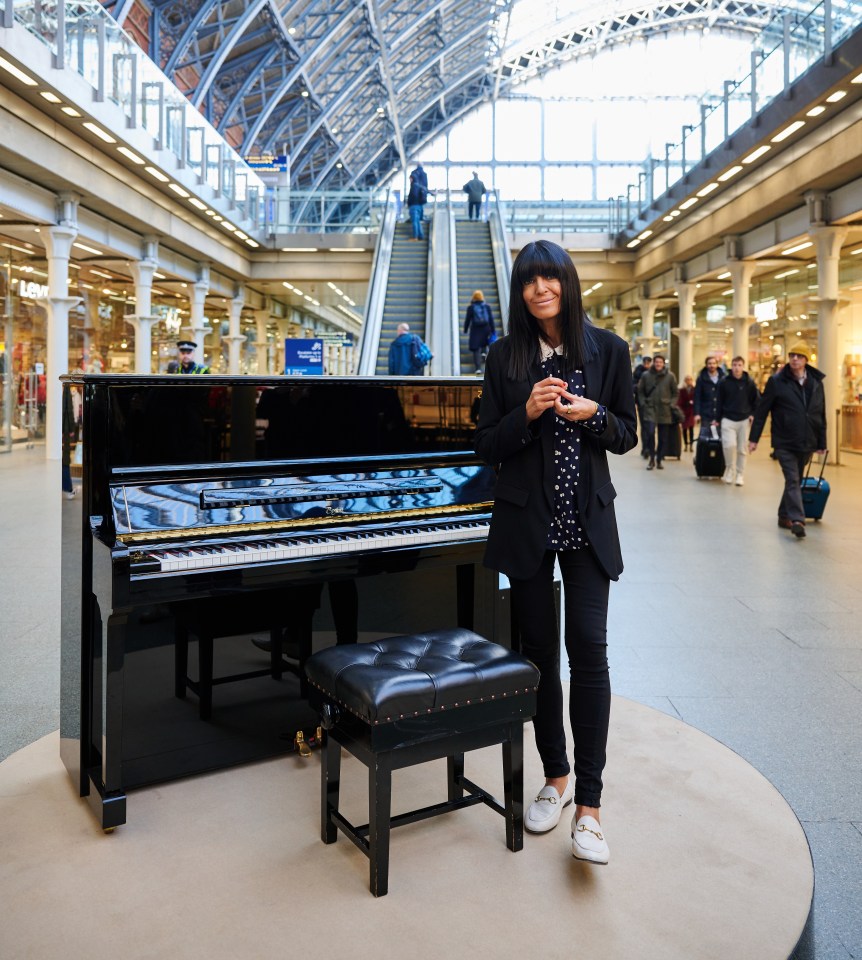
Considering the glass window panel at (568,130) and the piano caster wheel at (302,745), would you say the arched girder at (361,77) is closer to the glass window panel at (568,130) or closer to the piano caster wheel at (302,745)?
the glass window panel at (568,130)

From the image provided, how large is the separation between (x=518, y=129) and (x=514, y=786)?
4500 centimetres

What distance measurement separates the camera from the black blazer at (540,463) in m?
2.61

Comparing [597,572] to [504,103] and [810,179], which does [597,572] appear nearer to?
[810,179]

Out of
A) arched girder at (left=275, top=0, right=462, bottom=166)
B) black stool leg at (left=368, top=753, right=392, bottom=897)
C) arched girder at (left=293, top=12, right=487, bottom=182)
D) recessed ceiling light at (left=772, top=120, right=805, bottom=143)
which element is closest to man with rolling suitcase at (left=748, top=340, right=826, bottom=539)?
recessed ceiling light at (left=772, top=120, right=805, bottom=143)

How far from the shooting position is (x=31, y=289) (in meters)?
20.2

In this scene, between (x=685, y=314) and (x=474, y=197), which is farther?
(x=474, y=197)

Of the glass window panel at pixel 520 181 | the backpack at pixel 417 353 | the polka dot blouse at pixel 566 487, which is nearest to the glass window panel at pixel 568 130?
the glass window panel at pixel 520 181

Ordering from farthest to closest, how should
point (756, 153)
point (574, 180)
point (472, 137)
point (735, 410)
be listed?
point (472, 137)
point (574, 180)
point (756, 153)
point (735, 410)

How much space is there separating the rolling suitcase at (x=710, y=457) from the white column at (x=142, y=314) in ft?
39.3

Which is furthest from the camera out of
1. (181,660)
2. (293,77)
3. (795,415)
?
(293,77)

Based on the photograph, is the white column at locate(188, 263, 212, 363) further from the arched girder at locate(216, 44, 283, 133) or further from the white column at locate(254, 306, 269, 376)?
the arched girder at locate(216, 44, 283, 133)

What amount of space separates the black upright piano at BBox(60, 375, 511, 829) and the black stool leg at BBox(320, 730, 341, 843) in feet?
1.78

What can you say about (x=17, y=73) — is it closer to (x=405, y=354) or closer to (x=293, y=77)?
(x=405, y=354)

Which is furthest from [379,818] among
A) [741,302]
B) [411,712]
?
[741,302]
